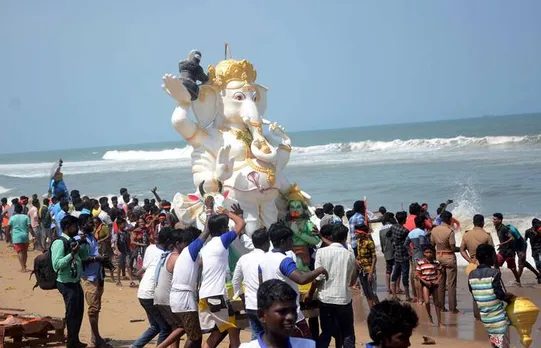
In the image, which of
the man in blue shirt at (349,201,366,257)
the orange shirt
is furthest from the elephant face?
the orange shirt

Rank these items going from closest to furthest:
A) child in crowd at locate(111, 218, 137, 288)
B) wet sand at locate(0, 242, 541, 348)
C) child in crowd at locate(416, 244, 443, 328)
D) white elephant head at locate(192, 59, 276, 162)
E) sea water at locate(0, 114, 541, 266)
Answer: wet sand at locate(0, 242, 541, 348) < child in crowd at locate(416, 244, 443, 328) < white elephant head at locate(192, 59, 276, 162) < child in crowd at locate(111, 218, 137, 288) < sea water at locate(0, 114, 541, 266)

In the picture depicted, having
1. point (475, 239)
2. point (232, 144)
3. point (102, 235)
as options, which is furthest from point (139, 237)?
point (475, 239)

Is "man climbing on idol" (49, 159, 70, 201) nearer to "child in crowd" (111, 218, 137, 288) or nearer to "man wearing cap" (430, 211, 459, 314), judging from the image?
"child in crowd" (111, 218, 137, 288)

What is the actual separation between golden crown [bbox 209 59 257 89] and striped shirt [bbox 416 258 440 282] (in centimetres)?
344

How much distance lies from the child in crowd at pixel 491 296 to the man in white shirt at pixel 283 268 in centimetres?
133

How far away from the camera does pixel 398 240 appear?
12.5 metres

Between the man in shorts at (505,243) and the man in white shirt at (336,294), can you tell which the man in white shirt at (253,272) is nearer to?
the man in white shirt at (336,294)

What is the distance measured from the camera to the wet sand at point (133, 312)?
10.0 meters

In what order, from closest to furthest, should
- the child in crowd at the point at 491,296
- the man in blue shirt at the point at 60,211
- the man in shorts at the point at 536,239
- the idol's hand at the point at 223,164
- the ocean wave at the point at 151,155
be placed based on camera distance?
the child in crowd at the point at 491,296
the idol's hand at the point at 223,164
the man in shorts at the point at 536,239
the man in blue shirt at the point at 60,211
the ocean wave at the point at 151,155

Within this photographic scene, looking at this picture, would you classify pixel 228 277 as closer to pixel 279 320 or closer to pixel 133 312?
pixel 133 312

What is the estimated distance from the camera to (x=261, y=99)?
40.3 feet

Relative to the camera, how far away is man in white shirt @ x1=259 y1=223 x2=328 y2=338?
285 inches

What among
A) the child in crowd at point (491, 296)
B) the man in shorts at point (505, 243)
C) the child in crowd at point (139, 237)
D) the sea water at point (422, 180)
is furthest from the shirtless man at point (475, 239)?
the sea water at point (422, 180)

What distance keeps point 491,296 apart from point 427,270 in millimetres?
3591
